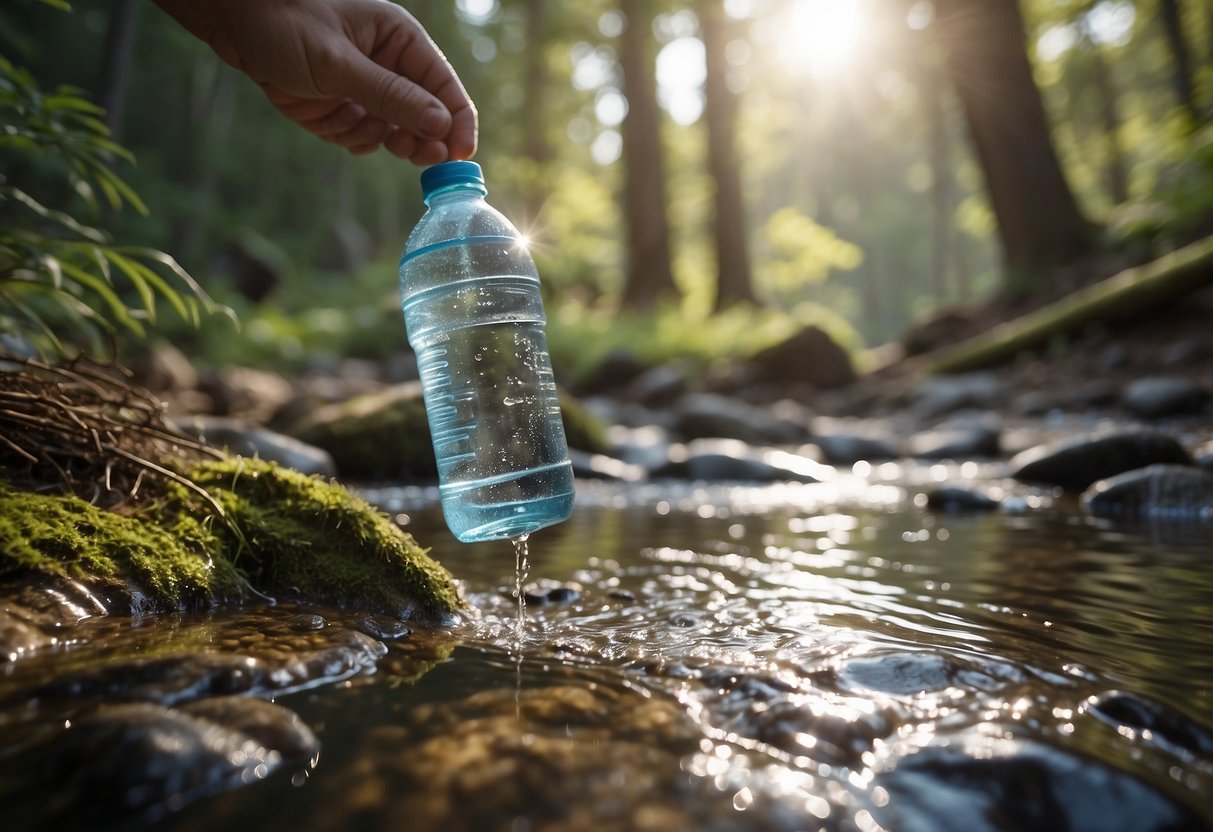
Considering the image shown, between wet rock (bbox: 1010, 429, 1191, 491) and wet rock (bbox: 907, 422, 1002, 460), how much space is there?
1.74 metres

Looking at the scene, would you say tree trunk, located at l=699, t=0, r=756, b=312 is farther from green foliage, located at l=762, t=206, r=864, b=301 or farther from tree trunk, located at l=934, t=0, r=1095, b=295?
tree trunk, located at l=934, t=0, r=1095, b=295

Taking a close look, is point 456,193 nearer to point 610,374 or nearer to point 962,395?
point 962,395

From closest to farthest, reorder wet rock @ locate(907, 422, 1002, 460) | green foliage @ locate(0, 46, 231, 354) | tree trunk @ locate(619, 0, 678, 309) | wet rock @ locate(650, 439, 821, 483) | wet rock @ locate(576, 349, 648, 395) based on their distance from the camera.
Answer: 1. green foliage @ locate(0, 46, 231, 354)
2. wet rock @ locate(650, 439, 821, 483)
3. wet rock @ locate(907, 422, 1002, 460)
4. wet rock @ locate(576, 349, 648, 395)
5. tree trunk @ locate(619, 0, 678, 309)

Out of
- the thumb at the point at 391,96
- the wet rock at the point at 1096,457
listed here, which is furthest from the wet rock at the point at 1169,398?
the thumb at the point at 391,96

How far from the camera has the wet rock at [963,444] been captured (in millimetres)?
7180

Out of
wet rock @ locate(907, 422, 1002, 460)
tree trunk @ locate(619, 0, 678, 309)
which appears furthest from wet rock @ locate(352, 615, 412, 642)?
tree trunk @ locate(619, 0, 678, 309)

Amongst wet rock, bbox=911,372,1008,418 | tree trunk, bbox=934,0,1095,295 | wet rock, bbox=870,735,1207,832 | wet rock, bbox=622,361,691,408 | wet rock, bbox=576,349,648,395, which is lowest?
wet rock, bbox=870,735,1207,832

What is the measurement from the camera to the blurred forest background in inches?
451

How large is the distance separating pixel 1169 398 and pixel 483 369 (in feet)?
21.7

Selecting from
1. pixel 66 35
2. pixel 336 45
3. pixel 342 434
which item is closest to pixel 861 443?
pixel 342 434

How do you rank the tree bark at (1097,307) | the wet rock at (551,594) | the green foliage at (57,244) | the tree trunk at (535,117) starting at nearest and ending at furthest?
the green foliage at (57,244), the wet rock at (551,594), the tree bark at (1097,307), the tree trunk at (535,117)

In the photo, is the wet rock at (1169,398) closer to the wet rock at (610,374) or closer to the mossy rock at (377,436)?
the mossy rock at (377,436)

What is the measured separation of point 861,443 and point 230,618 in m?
6.66

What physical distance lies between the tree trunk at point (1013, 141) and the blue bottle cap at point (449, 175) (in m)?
11.0
